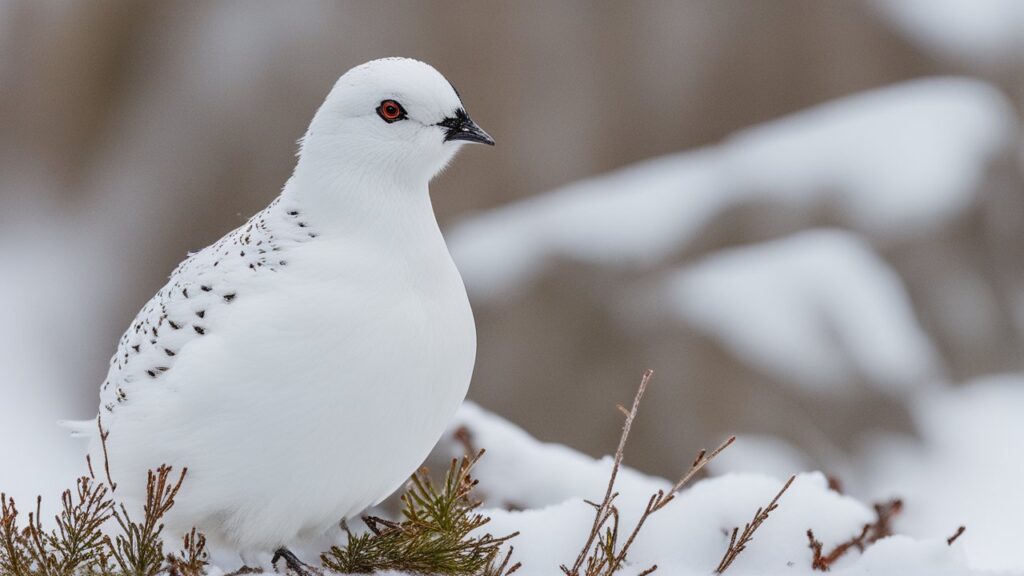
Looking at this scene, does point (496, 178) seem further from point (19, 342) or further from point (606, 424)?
point (19, 342)

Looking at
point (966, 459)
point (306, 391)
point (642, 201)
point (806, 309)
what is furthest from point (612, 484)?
point (966, 459)

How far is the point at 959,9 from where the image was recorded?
8.68 m

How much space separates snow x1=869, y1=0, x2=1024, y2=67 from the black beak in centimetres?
683

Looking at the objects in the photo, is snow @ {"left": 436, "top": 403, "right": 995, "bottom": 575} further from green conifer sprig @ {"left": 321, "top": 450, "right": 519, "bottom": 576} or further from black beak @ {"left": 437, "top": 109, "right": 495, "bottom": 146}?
black beak @ {"left": 437, "top": 109, "right": 495, "bottom": 146}

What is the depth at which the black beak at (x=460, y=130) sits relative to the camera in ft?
7.48

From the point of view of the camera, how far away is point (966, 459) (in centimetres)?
809

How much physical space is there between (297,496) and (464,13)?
6.30 m

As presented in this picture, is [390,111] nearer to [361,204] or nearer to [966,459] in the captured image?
[361,204]

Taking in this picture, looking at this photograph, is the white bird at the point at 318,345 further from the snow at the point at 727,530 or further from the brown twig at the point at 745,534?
the brown twig at the point at 745,534

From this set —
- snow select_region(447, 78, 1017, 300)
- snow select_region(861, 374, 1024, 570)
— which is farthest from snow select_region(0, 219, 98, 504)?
snow select_region(861, 374, 1024, 570)

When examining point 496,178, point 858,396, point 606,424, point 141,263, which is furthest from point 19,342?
point 858,396

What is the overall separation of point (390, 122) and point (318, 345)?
480mm

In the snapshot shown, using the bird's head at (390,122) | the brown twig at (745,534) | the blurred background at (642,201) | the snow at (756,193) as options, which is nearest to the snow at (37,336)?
the blurred background at (642,201)

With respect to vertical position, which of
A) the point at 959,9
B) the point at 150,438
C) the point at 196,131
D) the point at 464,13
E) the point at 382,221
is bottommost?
the point at 150,438
